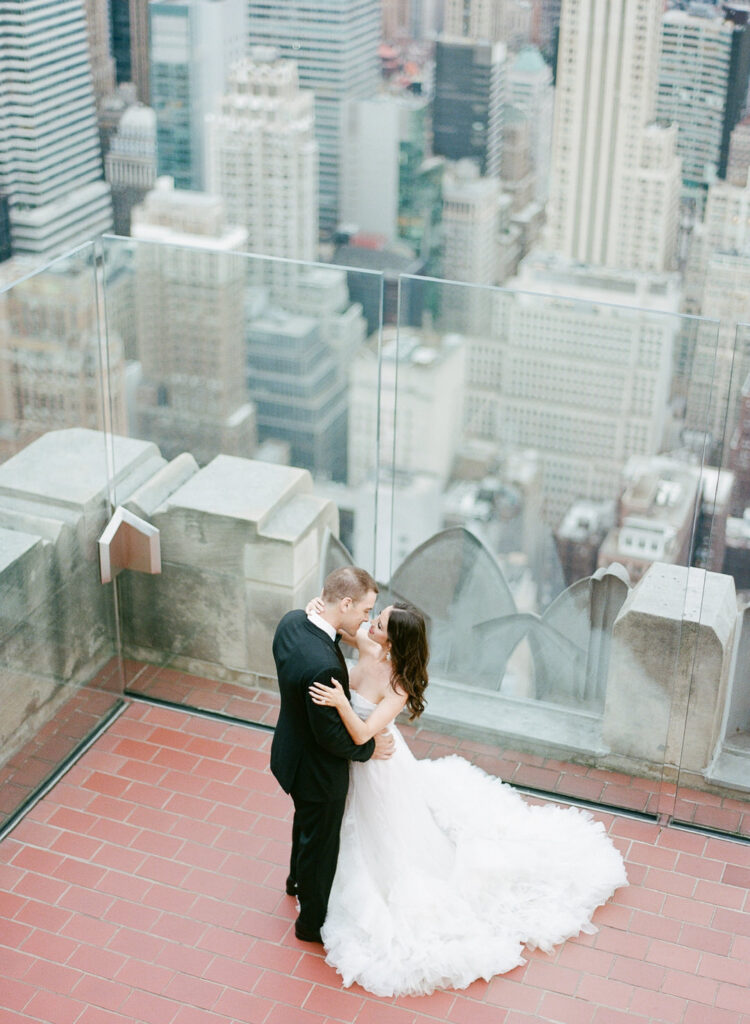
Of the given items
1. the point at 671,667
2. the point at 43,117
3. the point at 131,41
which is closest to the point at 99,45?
the point at 131,41

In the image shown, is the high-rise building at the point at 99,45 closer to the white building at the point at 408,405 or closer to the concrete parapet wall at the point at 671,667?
the white building at the point at 408,405

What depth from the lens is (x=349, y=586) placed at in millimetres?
2701

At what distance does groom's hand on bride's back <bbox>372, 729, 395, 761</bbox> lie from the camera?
2818mm

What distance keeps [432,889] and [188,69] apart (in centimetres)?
5893

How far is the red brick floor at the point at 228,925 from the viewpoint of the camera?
2.84 m

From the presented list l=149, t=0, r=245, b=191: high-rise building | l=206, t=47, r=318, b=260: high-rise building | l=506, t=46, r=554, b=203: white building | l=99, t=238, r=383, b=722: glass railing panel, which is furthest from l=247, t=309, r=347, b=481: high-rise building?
l=149, t=0, r=245, b=191: high-rise building

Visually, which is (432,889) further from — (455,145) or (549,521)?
(455,145)

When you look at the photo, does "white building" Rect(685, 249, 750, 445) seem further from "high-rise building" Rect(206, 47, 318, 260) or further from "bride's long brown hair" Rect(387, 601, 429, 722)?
"high-rise building" Rect(206, 47, 318, 260)

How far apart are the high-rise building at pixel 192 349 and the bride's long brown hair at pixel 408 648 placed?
3.95ft

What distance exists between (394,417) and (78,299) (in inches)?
A: 38.5

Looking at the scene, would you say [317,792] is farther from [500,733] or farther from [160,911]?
[500,733]

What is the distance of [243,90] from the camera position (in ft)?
192

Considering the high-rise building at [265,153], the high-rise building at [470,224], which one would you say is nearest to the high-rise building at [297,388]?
the high-rise building at [265,153]

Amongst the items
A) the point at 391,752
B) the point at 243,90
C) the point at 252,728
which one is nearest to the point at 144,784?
the point at 252,728
